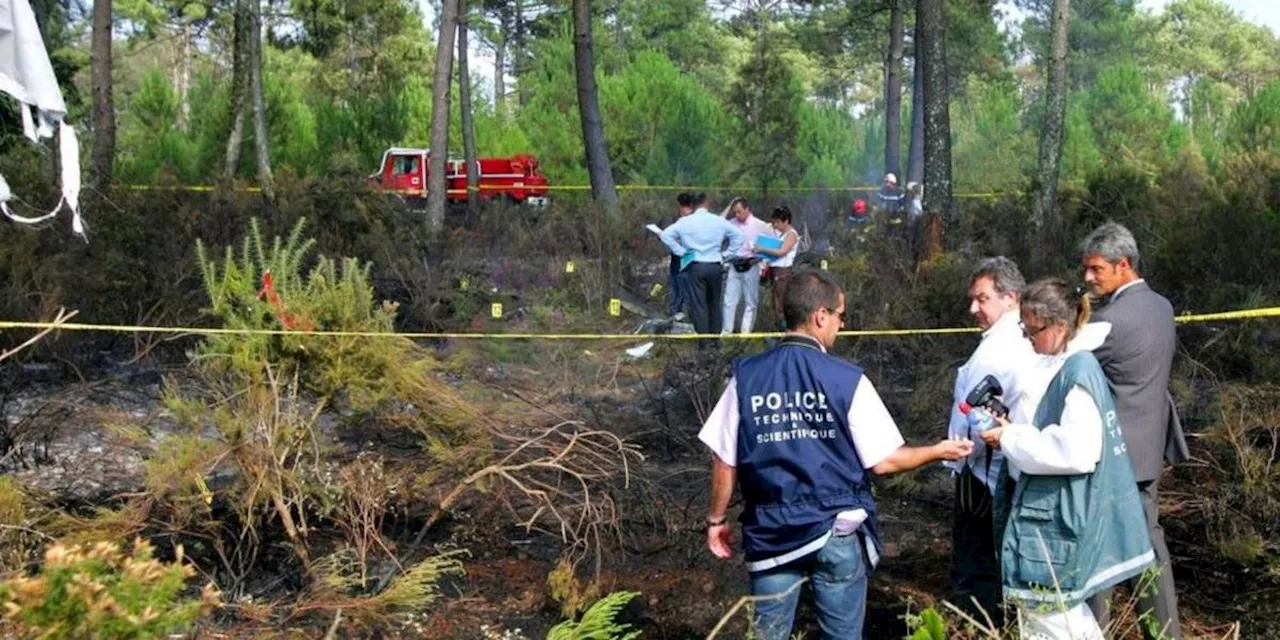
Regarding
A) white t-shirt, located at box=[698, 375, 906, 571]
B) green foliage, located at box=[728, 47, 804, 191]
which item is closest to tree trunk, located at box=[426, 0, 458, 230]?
green foliage, located at box=[728, 47, 804, 191]

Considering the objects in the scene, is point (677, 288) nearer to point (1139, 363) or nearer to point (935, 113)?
point (935, 113)

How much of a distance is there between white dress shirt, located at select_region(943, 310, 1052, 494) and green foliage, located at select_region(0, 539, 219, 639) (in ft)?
8.91

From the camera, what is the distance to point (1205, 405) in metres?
7.73

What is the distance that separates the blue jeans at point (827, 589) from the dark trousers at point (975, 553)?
3.29ft

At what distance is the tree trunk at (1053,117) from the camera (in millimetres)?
13820

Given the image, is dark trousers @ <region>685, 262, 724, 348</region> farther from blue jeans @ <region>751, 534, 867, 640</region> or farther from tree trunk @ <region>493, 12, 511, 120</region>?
tree trunk @ <region>493, 12, 511, 120</region>

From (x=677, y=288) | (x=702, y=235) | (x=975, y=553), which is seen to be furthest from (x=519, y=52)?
(x=975, y=553)

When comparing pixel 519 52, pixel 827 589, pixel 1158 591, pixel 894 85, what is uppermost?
pixel 519 52

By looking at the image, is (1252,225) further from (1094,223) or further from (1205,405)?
(1094,223)

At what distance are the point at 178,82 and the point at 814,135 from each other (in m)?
38.8

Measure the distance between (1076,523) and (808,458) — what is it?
0.78 m

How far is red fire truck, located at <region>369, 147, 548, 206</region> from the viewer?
92.0 ft

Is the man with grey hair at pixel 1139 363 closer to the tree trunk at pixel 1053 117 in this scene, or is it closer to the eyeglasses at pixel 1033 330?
the eyeglasses at pixel 1033 330

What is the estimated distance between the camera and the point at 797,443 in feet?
12.5
